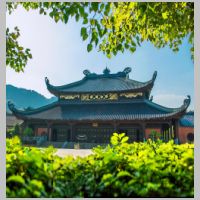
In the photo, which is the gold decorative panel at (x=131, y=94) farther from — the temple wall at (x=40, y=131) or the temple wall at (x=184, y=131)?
the temple wall at (x=40, y=131)

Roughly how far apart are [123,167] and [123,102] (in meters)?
23.6

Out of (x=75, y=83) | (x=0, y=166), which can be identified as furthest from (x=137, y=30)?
(x=75, y=83)

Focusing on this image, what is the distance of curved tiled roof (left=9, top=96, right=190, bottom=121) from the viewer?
22.1 meters

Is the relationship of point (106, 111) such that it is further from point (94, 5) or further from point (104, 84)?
point (94, 5)

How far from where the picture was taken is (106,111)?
2434 centimetres

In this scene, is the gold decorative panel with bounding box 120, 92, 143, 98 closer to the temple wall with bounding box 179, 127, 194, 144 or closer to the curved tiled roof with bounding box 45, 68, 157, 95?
the curved tiled roof with bounding box 45, 68, 157, 95

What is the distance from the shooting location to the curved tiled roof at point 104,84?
26.1 meters

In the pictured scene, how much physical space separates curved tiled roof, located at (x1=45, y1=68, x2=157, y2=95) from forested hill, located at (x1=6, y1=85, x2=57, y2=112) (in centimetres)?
7786

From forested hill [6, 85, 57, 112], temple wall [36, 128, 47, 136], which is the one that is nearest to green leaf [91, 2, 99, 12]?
temple wall [36, 128, 47, 136]

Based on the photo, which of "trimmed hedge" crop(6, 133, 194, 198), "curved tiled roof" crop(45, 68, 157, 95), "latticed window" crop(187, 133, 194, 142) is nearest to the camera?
"trimmed hedge" crop(6, 133, 194, 198)

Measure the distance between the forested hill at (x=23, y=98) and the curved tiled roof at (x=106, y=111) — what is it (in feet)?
264

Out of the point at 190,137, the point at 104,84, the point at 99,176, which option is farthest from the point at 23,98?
the point at 99,176

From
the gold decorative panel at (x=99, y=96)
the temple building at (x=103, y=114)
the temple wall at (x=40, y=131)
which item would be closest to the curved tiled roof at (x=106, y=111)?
the temple building at (x=103, y=114)

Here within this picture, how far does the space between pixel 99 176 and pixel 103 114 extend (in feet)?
72.1
